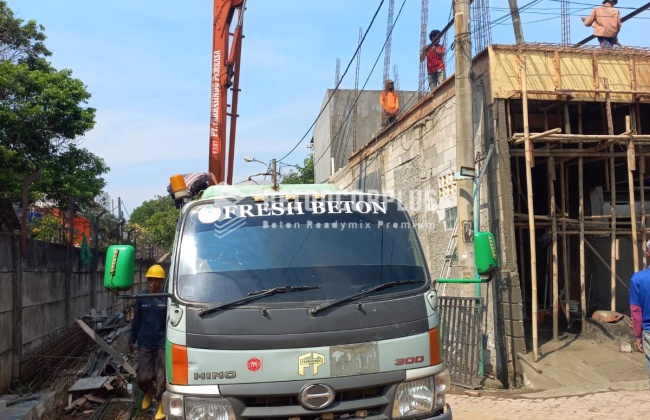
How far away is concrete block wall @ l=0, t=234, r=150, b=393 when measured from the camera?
23.6ft

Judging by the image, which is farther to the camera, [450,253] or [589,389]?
[450,253]

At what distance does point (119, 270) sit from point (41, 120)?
1410 cm

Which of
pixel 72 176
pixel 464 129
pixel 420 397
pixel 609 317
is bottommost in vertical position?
pixel 609 317

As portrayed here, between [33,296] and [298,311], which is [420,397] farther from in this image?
[33,296]

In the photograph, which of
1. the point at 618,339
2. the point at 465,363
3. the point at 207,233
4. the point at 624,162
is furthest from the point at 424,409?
the point at 624,162

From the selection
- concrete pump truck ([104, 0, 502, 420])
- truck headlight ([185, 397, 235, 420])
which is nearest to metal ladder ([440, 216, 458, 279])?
concrete pump truck ([104, 0, 502, 420])

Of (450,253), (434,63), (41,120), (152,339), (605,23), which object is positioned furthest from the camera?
(41,120)

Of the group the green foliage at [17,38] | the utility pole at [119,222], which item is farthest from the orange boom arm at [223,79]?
the green foliage at [17,38]

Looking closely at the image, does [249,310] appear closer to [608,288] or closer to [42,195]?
[608,288]

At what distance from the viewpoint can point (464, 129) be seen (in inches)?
308

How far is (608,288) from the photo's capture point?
11.0m

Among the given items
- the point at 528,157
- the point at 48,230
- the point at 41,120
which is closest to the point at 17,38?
the point at 41,120

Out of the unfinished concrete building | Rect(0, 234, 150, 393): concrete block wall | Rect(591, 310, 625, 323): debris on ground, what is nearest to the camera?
Rect(0, 234, 150, 393): concrete block wall

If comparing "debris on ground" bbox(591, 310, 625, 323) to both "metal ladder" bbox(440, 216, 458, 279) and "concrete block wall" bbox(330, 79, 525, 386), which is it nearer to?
"concrete block wall" bbox(330, 79, 525, 386)
